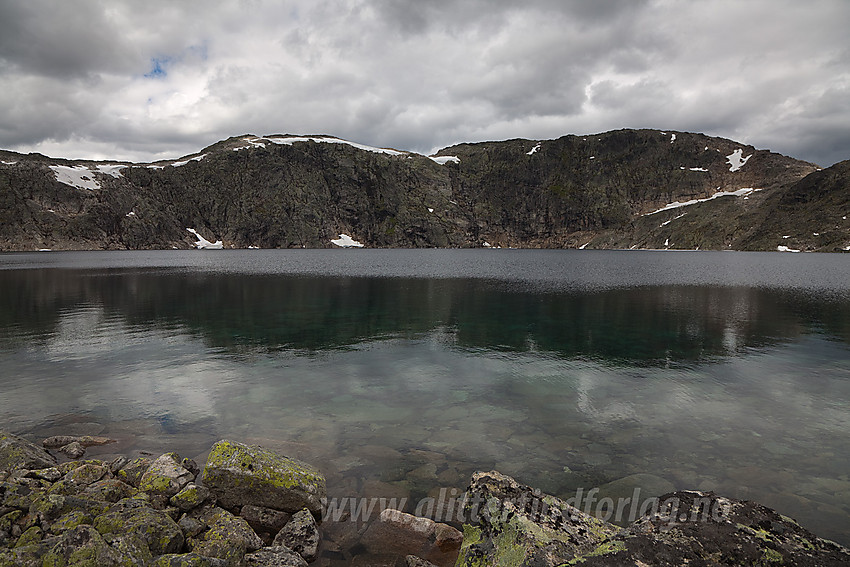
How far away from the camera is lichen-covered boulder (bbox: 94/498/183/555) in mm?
9156

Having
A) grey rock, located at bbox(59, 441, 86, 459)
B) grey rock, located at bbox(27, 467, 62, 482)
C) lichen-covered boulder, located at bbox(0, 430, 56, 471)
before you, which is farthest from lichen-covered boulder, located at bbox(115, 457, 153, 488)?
grey rock, located at bbox(59, 441, 86, 459)

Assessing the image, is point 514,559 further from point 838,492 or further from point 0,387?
point 0,387

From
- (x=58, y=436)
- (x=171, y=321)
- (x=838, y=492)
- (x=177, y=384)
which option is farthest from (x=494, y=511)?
(x=171, y=321)

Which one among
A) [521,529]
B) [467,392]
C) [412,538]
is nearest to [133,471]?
[412,538]

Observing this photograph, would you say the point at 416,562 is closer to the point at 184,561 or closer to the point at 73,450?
the point at 184,561

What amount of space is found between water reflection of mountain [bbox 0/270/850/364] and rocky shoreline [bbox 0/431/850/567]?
1962 cm

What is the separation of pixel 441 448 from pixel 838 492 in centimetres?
1218

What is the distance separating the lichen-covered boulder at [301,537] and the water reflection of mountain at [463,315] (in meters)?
21.0

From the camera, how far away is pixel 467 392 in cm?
2242

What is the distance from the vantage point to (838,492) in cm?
1321

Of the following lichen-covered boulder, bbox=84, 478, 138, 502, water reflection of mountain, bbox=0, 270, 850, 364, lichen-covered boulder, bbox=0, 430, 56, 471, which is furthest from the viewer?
water reflection of mountain, bbox=0, 270, 850, 364

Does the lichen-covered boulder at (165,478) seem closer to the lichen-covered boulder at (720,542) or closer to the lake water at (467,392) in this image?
the lake water at (467,392)

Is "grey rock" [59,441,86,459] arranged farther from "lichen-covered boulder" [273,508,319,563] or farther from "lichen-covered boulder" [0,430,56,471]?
"lichen-covered boulder" [273,508,319,563]

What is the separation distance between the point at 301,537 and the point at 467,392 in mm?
12849
